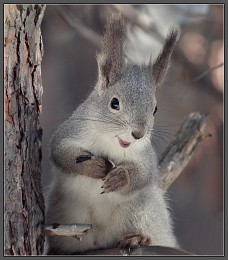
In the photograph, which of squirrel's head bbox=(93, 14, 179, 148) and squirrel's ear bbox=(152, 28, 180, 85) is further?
squirrel's ear bbox=(152, 28, 180, 85)

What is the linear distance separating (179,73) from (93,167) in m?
1.73

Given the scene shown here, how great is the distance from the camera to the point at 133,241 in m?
2.09

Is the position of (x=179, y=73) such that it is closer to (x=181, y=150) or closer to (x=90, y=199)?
(x=181, y=150)

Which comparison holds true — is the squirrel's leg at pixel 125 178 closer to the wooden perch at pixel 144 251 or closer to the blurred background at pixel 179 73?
the wooden perch at pixel 144 251

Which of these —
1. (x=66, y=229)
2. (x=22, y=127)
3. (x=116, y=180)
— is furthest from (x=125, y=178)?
(x=22, y=127)

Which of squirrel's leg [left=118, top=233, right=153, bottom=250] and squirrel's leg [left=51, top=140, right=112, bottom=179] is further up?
squirrel's leg [left=51, top=140, right=112, bottom=179]

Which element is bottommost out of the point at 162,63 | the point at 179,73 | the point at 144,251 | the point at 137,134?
the point at 144,251

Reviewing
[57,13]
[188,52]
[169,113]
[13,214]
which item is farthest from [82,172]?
[188,52]

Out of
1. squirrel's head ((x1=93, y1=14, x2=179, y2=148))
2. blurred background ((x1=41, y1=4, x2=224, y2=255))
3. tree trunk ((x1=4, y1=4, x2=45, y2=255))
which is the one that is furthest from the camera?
blurred background ((x1=41, y1=4, x2=224, y2=255))

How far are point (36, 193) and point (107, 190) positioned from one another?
227 mm

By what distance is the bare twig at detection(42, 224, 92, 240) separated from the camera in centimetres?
185

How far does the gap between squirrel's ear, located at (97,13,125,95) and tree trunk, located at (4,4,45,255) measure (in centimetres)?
22

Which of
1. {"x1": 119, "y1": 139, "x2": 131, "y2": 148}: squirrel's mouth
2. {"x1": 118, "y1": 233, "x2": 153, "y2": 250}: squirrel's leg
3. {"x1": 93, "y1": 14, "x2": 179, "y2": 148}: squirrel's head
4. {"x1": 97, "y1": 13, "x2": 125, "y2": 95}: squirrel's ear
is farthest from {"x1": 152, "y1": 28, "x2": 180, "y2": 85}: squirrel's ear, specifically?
{"x1": 118, "y1": 233, "x2": 153, "y2": 250}: squirrel's leg

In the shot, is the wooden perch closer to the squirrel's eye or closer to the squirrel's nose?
the squirrel's nose
